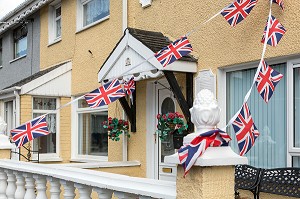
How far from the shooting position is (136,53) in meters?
7.30

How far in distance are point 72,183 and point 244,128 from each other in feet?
5.06

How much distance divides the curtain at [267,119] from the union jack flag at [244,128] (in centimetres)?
205

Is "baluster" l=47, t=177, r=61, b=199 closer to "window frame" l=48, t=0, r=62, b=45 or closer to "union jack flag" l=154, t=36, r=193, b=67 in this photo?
"union jack flag" l=154, t=36, r=193, b=67

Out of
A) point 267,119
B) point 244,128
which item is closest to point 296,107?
point 267,119

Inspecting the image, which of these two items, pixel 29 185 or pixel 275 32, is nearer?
pixel 29 185

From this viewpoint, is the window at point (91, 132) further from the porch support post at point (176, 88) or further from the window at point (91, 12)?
the porch support post at point (176, 88)

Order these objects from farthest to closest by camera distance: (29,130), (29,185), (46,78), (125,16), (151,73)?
(46,78) < (125,16) < (151,73) < (29,130) < (29,185)

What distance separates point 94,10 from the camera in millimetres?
10523

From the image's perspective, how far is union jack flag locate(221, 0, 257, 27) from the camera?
566 centimetres

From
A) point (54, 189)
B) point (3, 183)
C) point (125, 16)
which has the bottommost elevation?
point (3, 183)

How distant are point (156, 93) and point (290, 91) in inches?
120

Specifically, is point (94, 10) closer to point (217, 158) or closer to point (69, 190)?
point (69, 190)

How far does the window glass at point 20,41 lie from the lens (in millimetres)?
14312

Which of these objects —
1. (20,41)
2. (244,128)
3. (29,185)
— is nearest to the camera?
(244,128)
